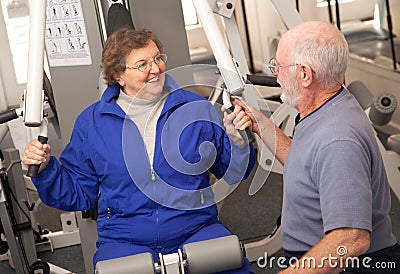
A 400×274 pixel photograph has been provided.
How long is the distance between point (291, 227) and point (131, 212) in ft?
2.18

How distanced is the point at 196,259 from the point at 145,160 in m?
0.46

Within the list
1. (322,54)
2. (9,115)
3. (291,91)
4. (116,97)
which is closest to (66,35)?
(9,115)

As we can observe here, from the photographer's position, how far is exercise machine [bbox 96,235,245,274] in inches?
88.4

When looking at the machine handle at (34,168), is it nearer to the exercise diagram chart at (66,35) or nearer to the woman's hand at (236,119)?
the woman's hand at (236,119)

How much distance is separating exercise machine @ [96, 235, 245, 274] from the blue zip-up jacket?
37cm

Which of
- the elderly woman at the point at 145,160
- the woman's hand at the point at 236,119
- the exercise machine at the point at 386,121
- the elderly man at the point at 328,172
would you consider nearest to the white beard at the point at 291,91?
the elderly man at the point at 328,172

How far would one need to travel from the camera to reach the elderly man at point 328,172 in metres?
2.02

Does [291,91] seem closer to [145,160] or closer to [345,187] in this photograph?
[345,187]

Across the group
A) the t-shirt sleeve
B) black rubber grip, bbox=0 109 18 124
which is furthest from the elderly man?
black rubber grip, bbox=0 109 18 124

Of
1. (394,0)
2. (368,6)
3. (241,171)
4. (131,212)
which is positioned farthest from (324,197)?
(368,6)

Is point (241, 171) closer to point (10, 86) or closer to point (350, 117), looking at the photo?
point (350, 117)

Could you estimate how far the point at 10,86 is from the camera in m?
7.27

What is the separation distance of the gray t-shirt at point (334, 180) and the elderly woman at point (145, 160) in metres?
0.39

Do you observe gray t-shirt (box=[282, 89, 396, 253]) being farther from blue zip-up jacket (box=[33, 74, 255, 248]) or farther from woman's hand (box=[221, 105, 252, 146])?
blue zip-up jacket (box=[33, 74, 255, 248])
